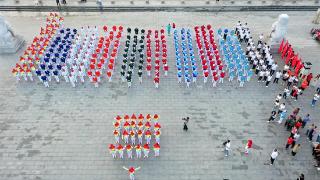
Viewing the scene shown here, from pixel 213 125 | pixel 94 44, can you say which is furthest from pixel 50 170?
pixel 94 44

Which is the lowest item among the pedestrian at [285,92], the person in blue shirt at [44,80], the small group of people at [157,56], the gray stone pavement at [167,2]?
the pedestrian at [285,92]

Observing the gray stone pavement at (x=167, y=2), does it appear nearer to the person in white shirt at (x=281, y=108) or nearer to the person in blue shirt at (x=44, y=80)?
the person in blue shirt at (x=44, y=80)

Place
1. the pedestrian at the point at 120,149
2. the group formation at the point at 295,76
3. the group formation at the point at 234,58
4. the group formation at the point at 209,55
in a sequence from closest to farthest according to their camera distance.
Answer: the pedestrian at the point at 120,149 < the group formation at the point at 295,76 < the group formation at the point at 209,55 < the group formation at the point at 234,58

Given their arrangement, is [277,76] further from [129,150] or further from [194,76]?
[129,150]

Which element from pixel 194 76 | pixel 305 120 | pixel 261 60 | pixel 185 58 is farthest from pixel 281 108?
pixel 185 58

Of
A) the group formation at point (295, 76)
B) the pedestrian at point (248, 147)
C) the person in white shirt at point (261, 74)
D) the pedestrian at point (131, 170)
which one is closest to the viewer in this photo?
the pedestrian at point (131, 170)

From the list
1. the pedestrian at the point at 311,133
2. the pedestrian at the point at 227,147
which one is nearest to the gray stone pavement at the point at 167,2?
the pedestrian at the point at 311,133

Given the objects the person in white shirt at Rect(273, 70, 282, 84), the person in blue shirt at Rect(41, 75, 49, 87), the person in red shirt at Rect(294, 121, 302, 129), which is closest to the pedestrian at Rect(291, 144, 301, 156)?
the person in red shirt at Rect(294, 121, 302, 129)
